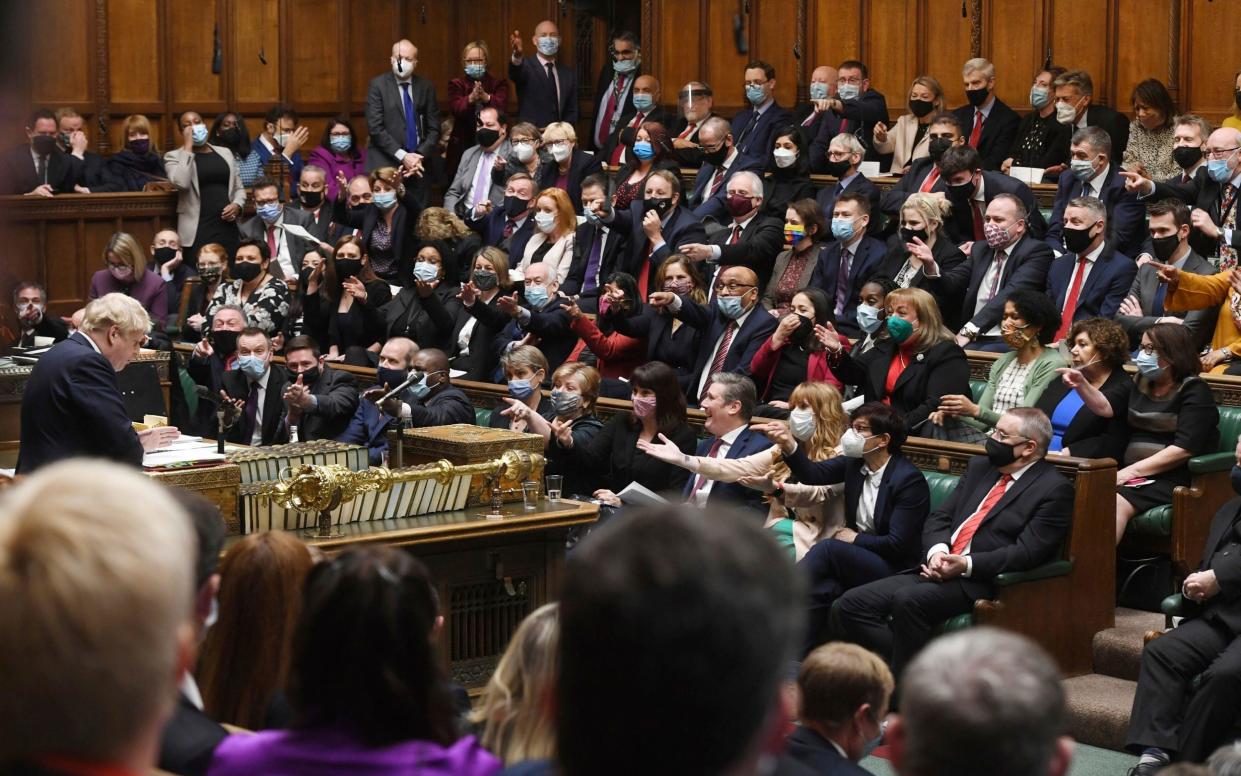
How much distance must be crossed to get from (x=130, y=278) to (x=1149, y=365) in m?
6.25

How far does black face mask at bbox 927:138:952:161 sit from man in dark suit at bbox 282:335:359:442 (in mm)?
3430

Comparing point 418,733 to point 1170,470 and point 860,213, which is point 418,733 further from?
point 860,213

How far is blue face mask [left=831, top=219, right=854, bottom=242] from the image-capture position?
28.3ft

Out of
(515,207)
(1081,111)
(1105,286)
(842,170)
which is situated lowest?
(1105,286)

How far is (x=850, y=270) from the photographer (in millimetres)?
8594

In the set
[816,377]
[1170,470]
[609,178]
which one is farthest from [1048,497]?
[609,178]

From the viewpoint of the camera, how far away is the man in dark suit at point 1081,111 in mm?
9578

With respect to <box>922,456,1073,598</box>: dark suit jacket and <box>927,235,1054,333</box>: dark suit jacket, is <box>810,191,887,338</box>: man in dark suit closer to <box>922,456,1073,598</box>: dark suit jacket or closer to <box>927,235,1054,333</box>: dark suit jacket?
<box>927,235,1054,333</box>: dark suit jacket

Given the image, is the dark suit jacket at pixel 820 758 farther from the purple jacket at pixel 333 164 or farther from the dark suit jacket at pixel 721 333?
the purple jacket at pixel 333 164

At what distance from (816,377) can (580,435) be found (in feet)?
3.64

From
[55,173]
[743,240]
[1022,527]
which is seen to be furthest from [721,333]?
[55,173]

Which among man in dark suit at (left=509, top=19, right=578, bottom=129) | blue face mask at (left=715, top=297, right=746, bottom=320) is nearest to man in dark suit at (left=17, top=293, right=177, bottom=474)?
blue face mask at (left=715, top=297, right=746, bottom=320)

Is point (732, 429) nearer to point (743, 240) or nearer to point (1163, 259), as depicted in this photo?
point (1163, 259)

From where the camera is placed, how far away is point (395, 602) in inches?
85.7
